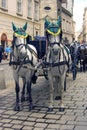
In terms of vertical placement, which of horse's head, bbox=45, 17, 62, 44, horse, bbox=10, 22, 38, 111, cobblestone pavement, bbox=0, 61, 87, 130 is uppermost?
horse's head, bbox=45, 17, 62, 44

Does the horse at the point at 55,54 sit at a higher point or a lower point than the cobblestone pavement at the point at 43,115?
higher

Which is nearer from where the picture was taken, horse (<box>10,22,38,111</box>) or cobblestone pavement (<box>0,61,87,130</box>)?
cobblestone pavement (<box>0,61,87,130</box>)

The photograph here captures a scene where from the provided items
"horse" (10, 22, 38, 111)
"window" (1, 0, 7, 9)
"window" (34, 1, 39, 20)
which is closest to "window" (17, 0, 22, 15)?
"window" (1, 0, 7, 9)

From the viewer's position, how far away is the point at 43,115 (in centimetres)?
707

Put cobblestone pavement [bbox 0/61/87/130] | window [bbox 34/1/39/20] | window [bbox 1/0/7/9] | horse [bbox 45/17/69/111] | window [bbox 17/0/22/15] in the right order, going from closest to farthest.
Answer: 1. cobblestone pavement [bbox 0/61/87/130]
2. horse [bbox 45/17/69/111]
3. window [bbox 1/0/7/9]
4. window [bbox 17/0/22/15]
5. window [bbox 34/1/39/20]

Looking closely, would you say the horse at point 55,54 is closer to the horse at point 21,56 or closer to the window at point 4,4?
the horse at point 21,56

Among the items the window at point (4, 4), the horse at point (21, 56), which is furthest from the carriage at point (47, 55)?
the window at point (4, 4)

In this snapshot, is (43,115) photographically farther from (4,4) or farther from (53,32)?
(4,4)

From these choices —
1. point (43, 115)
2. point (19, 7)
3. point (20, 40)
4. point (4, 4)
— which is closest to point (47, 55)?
point (20, 40)

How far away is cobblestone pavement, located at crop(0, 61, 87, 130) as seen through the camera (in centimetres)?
627

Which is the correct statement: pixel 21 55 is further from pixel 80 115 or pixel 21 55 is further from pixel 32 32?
pixel 32 32

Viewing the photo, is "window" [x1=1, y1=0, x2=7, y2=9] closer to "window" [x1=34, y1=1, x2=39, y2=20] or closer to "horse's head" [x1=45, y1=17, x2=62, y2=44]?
"window" [x1=34, y1=1, x2=39, y2=20]

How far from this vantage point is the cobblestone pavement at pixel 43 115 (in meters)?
6.27

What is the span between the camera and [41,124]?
639 centimetres
